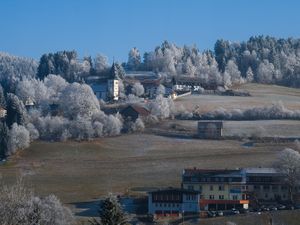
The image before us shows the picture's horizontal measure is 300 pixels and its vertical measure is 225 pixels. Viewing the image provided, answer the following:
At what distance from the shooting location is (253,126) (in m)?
73.4

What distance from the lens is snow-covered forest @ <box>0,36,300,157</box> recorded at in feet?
236

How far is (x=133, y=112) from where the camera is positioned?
78.9 meters

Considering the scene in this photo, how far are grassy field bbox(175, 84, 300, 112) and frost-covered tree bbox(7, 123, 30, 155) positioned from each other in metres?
22.8

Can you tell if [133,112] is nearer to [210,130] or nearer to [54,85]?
[210,130]

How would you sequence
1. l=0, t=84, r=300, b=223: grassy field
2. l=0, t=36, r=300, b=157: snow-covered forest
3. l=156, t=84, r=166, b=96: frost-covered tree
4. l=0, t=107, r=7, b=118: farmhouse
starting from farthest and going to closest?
1. l=156, t=84, r=166, b=96: frost-covered tree
2. l=0, t=107, r=7, b=118: farmhouse
3. l=0, t=36, r=300, b=157: snow-covered forest
4. l=0, t=84, r=300, b=223: grassy field

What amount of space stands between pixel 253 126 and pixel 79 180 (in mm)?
23918

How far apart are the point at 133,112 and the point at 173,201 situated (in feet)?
106

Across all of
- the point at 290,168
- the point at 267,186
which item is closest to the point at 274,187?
the point at 267,186

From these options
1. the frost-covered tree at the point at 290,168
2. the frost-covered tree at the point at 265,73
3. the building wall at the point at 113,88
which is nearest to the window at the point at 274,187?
the frost-covered tree at the point at 290,168

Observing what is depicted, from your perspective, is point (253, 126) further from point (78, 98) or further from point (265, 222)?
point (265, 222)

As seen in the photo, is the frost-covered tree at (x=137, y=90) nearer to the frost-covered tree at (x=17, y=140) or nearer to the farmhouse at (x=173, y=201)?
the frost-covered tree at (x=17, y=140)

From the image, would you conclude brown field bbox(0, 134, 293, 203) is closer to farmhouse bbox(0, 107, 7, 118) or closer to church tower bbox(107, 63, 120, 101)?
farmhouse bbox(0, 107, 7, 118)

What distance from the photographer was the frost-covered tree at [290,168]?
49125mm

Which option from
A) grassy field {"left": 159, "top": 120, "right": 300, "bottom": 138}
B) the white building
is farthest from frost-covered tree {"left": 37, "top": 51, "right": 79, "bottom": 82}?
grassy field {"left": 159, "top": 120, "right": 300, "bottom": 138}
